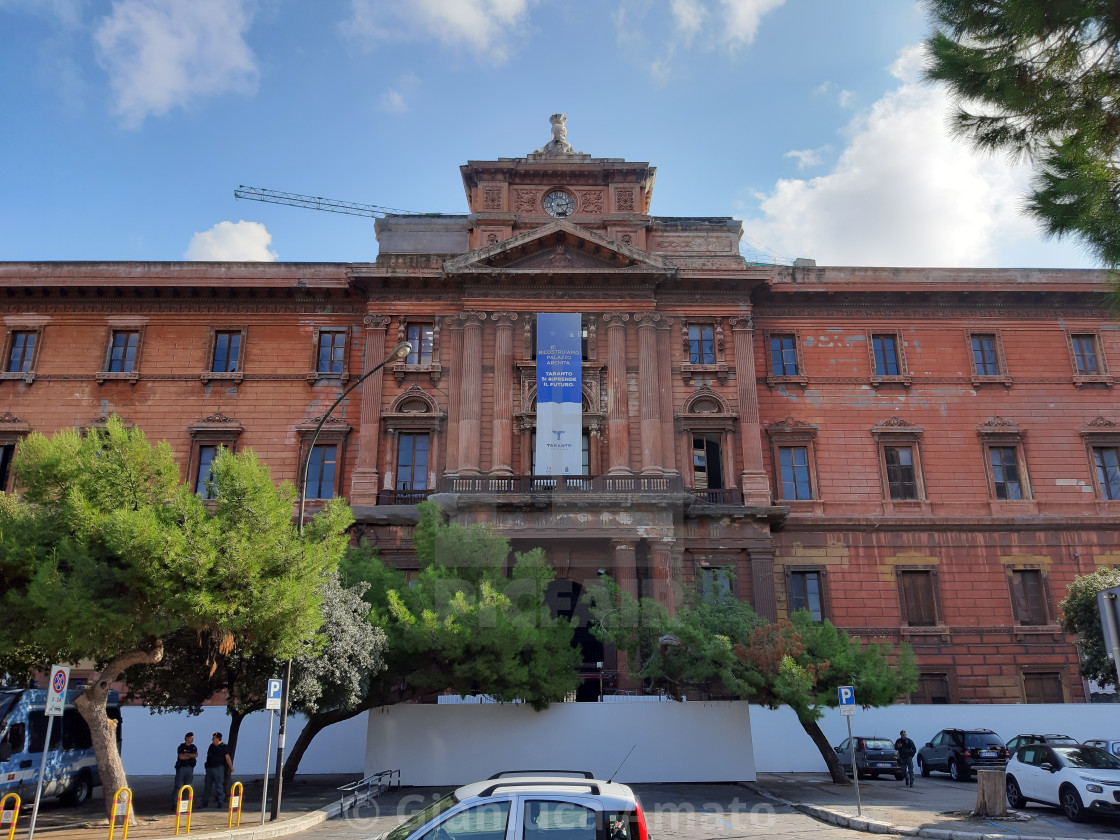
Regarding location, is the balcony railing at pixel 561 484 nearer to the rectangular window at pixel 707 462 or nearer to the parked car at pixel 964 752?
the rectangular window at pixel 707 462

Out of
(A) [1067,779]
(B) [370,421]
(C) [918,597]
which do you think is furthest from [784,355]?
(A) [1067,779]

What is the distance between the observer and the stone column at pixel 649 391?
30.3m

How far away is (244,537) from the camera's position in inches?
576

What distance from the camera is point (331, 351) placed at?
32969 millimetres

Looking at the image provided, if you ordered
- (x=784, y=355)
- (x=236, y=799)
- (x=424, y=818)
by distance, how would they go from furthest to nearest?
(x=784, y=355)
(x=236, y=799)
(x=424, y=818)

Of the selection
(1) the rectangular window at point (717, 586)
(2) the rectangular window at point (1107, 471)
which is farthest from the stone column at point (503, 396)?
(2) the rectangular window at point (1107, 471)

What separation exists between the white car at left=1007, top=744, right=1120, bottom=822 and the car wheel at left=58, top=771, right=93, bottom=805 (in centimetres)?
1940

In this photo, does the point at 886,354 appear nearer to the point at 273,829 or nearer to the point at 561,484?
the point at 561,484

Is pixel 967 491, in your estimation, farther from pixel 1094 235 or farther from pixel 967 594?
pixel 1094 235

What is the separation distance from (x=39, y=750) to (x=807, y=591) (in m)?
23.9

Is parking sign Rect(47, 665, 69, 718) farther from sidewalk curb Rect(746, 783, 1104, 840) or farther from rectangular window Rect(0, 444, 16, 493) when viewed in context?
rectangular window Rect(0, 444, 16, 493)

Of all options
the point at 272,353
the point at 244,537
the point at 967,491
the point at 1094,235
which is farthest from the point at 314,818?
the point at 967,491

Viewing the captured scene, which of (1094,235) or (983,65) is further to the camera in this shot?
(983,65)

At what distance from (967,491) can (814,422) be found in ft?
20.3
